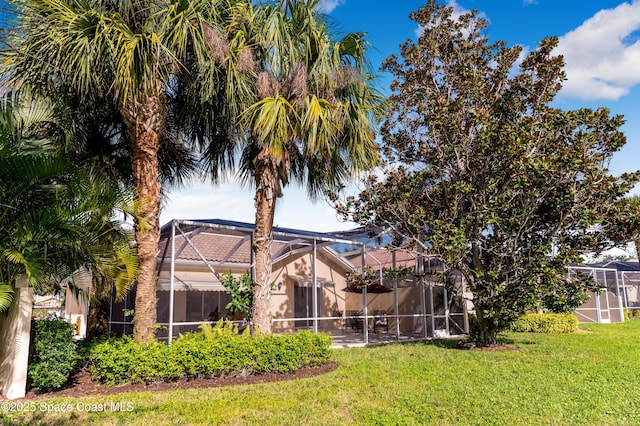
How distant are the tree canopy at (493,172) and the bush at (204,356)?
5012 mm

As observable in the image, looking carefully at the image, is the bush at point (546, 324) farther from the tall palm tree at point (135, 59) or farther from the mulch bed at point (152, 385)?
the tall palm tree at point (135, 59)

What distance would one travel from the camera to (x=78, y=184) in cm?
780

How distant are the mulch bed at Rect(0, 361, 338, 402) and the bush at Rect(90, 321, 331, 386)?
138 mm

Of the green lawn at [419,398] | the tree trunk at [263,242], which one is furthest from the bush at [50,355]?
the tree trunk at [263,242]

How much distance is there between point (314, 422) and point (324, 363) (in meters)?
4.45

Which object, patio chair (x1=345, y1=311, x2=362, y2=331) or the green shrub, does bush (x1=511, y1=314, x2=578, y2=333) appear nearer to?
patio chair (x1=345, y1=311, x2=362, y2=331)

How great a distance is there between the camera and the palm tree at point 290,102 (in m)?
10.2

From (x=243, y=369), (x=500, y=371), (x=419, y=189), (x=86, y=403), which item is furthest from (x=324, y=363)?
(x=419, y=189)

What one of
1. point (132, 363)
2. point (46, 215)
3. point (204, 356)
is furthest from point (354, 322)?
point (46, 215)

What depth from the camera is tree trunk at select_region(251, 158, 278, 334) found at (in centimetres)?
1048

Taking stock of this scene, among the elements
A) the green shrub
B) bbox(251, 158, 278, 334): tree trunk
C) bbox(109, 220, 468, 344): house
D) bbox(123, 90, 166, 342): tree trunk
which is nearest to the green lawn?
the green shrub

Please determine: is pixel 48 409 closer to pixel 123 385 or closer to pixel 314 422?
pixel 123 385

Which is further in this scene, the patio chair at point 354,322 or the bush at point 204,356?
the patio chair at point 354,322

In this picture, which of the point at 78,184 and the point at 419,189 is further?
the point at 419,189
